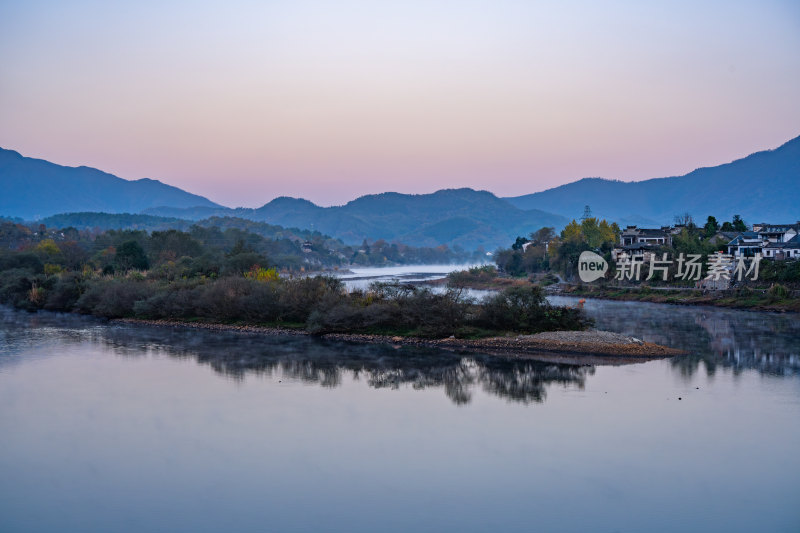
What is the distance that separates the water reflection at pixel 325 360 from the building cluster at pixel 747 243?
34870 millimetres

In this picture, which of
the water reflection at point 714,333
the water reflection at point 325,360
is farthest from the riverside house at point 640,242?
the water reflection at point 325,360

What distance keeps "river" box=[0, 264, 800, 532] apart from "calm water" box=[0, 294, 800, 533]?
47 millimetres

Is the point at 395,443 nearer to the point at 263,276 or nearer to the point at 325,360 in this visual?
the point at 325,360

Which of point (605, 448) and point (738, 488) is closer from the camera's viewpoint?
A: point (738, 488)

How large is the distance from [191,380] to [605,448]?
11772 millimetres

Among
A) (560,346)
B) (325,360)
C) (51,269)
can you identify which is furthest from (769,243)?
(51,269)

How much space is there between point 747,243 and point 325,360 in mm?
43217

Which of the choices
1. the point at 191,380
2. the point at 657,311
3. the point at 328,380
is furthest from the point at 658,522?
the point at 657,311

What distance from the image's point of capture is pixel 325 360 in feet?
68.5

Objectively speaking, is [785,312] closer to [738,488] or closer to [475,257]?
[738,488]

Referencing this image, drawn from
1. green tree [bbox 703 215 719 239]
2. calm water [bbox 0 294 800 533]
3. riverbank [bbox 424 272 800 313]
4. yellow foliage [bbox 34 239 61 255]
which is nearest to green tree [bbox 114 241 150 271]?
yellow foliage [bbox 34 239 61 255]

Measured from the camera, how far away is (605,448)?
468 inches

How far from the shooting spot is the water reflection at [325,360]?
1759cm

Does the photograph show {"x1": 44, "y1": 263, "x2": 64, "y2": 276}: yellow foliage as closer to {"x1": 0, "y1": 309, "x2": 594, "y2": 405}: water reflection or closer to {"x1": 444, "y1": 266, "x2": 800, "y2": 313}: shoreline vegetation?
{"x1": 0, "y1": 309, "x2": 594, "y2": 405}: water reflection
